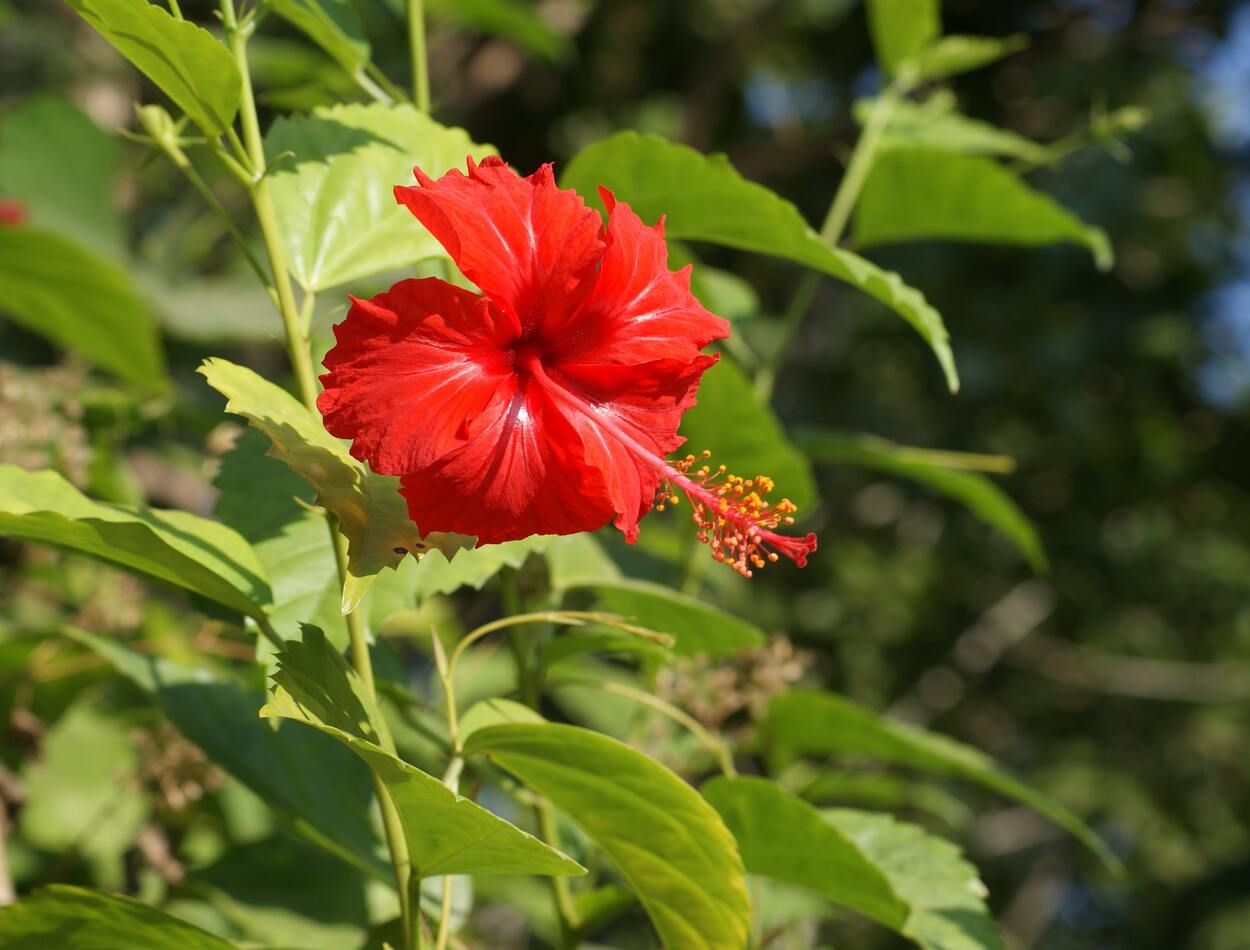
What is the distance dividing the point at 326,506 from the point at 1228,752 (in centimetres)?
547

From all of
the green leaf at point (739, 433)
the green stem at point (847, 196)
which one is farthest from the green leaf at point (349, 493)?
the green stem at point (847, 196)

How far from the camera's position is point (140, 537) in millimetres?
722

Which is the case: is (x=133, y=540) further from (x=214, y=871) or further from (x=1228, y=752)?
(x=1228, y=752)

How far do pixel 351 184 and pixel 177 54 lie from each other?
0.18m

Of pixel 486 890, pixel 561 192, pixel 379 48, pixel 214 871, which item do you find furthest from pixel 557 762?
pixel 379 48

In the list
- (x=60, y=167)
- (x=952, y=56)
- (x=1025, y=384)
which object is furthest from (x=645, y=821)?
(x=1025, y=384)

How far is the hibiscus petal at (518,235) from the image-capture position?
0.65 meters

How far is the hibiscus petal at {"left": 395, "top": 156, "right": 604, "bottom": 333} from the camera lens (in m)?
0.65

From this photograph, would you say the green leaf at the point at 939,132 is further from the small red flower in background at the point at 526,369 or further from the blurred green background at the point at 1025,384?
the blurred green background at the point at 1025,384

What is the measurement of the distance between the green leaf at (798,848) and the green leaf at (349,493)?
A: 0.33 meters

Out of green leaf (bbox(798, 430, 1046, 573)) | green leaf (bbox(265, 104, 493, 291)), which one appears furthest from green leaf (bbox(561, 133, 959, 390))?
green leaf (bbox(798, 430, 1046, 573))

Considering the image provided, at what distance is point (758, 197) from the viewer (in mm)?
863

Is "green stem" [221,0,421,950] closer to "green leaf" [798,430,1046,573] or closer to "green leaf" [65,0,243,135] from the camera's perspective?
"green leaf" [65,0,243,135]

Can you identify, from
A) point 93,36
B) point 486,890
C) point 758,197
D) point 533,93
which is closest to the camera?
point 758,197
